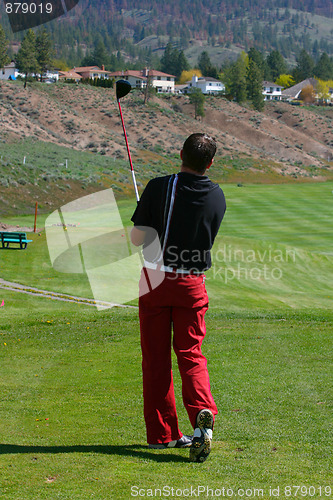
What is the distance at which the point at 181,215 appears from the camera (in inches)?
191

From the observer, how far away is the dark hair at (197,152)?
4910mm

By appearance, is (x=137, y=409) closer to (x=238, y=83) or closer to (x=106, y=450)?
(x=106, y=450)

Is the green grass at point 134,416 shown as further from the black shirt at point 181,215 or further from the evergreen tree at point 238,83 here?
the evergreen tree at point 238,83

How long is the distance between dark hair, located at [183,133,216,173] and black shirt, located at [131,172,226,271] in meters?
0.09

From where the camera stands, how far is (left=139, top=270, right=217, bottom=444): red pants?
16.1ft

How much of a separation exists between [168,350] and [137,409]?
52.4 inches

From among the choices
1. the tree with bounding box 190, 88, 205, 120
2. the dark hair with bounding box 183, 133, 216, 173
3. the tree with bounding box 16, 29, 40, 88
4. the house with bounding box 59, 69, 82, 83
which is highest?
the dark hair with bounding box 183, 133, 216, 173

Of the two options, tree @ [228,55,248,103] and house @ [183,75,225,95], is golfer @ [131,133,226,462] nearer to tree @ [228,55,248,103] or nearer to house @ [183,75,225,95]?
tree @ [228,55,248,103]

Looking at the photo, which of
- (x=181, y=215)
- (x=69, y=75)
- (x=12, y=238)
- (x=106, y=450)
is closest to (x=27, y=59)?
(x=69, y=75)

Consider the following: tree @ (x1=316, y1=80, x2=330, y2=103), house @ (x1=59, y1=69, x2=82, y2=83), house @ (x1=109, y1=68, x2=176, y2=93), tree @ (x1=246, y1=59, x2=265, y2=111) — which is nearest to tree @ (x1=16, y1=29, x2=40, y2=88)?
tree @ (x1=246, y1=59, x2=265, y2=111)

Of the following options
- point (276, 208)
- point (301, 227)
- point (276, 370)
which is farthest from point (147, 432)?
point (276, 208)

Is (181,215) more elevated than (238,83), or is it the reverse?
(181,215)

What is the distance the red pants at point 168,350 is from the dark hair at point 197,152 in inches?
35.2

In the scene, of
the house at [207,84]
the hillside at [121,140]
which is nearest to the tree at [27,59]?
the hillside at [121,140]
